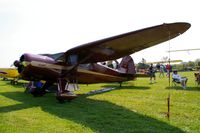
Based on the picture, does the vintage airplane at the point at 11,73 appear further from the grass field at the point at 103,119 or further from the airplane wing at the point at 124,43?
the grass field at the point at 103,119

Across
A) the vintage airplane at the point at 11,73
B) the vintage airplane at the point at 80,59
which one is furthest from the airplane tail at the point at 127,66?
the vintage airplane at the point at 11,73

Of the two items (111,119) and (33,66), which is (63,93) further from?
(111,119)

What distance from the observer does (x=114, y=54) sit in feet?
39.2

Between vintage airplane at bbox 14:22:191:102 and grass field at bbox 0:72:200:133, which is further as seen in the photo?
vintage airplane at bbox 14:22:191:102

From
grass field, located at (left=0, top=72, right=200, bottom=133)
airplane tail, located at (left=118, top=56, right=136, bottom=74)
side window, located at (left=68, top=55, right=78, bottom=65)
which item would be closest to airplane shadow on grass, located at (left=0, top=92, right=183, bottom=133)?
grass field, located at (left=0, top=72, right=200, bottom=133)

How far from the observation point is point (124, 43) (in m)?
10.5

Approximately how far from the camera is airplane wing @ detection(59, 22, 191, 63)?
27.6 feet

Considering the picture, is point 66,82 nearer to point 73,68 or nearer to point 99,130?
point 73,68

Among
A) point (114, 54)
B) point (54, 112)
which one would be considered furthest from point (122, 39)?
point (54, 112)

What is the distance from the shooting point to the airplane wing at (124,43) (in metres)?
8.42

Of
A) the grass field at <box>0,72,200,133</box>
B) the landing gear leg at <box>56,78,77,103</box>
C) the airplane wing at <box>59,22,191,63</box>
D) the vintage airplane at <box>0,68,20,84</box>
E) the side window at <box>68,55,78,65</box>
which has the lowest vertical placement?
the grass field at <box>0,72,200,133</box>

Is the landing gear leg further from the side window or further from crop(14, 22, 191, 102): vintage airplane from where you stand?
the side window

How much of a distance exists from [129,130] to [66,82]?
6.23 m

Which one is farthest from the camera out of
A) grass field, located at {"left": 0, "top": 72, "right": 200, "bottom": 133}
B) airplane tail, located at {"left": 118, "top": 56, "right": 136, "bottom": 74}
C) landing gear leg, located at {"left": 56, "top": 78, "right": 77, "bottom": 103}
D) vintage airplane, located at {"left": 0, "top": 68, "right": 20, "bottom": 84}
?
vintage airplane, located at {"left": 0, "top": 68, "right": 20, "bottom": 84}
